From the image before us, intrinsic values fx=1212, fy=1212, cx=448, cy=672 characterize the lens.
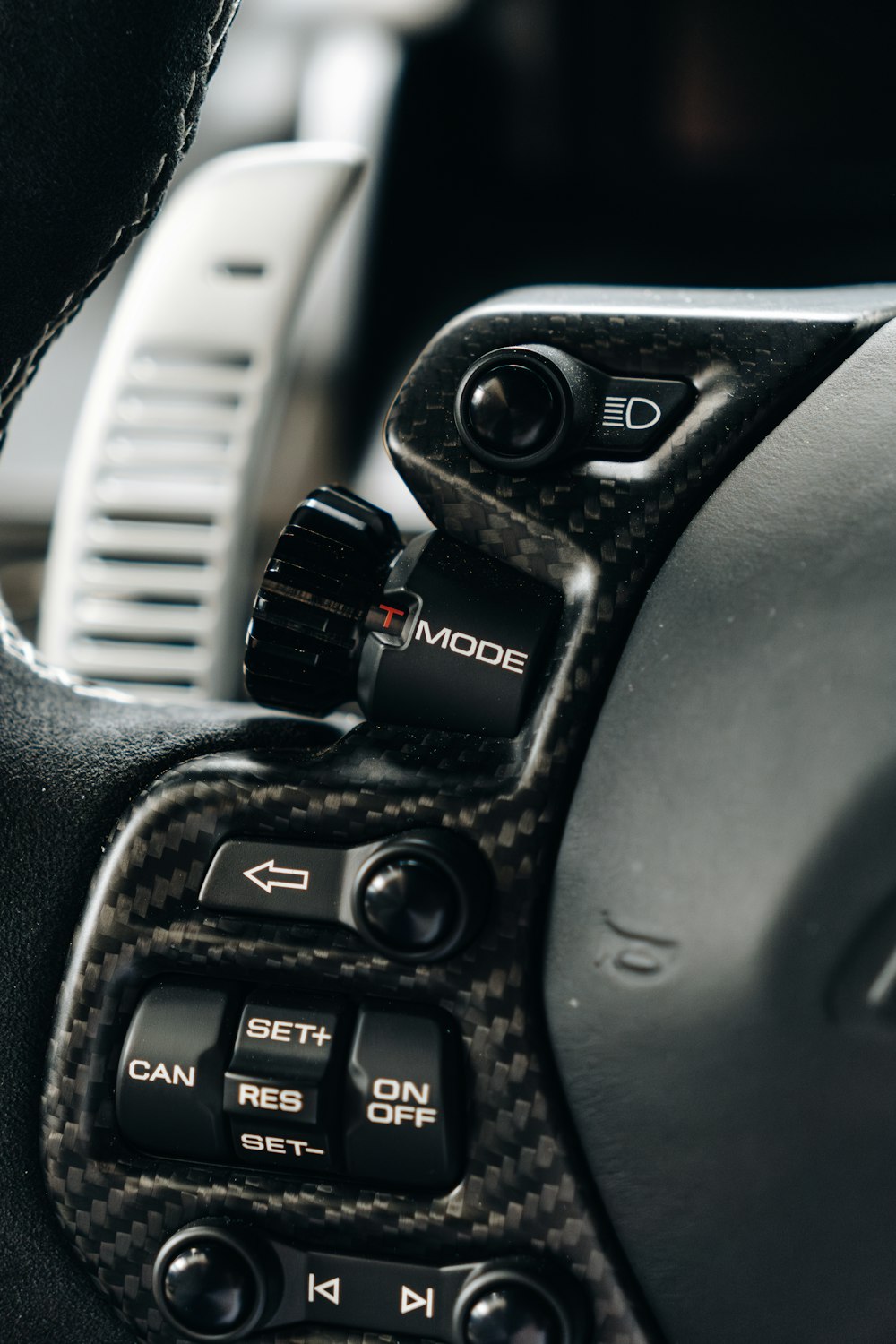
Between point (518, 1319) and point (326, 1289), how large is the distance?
65 millimetres

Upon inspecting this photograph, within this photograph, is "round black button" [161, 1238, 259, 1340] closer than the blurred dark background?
Yes

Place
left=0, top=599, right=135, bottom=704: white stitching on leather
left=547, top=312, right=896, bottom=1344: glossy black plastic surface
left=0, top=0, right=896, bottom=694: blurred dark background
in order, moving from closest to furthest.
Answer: left=547, top=312, right=896, bottom=1344: glossy black plastic surface
left=0, top=599, right=135, bottom=704: white stitching on leather
left=0, top=0, right=896, bottom=694: blurred dark background

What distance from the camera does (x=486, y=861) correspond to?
14.5 inches

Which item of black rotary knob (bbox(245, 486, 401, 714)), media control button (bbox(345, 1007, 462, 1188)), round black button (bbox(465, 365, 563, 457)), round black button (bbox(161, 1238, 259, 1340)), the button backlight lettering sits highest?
round black button (bbox(465, 365, 563, 457))

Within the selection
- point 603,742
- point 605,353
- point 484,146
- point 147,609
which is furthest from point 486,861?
point 484,146

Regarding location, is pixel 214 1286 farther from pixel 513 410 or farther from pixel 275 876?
pixel 513 410

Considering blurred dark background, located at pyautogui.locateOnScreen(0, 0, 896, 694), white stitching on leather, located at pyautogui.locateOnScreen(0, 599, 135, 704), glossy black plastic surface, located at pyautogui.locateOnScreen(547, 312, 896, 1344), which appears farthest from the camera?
blurred dark background, located at pyautogui.locateOnScreen(0, 0, 896, 694)

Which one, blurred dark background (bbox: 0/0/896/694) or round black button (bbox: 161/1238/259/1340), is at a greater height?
blurred dark background (bbox: 0/0/896/694)

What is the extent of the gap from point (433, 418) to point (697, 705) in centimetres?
13

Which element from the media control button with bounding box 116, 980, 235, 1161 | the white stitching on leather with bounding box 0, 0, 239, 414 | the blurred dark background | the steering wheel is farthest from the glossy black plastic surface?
the blurred dark background

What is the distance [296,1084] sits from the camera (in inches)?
14.5

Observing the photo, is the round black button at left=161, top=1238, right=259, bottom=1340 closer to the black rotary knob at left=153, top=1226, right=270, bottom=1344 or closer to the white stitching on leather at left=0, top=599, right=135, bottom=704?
the black rotary knob at left=153, top=1226, right=270, bottom=1344

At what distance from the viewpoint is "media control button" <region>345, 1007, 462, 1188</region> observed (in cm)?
36

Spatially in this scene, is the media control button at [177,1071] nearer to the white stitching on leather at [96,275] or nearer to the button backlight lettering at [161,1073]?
the button backlight lettering at [161,1073]
